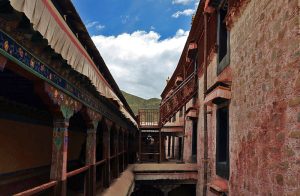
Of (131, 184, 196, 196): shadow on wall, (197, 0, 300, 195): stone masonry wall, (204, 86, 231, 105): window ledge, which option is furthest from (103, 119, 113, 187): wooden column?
(131, 184, 196, 196): shadow on wall

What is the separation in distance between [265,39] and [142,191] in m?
13.9

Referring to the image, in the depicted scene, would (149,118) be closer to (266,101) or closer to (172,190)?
(172,190)

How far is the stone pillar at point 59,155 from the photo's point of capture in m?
4.73

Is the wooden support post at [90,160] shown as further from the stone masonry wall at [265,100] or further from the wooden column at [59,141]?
the stone masonry wall at [265,100]

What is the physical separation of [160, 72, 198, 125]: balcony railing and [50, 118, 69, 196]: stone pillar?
396 inches

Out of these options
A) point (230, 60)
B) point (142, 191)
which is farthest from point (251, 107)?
point (142, 191)

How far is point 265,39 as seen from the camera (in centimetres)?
568

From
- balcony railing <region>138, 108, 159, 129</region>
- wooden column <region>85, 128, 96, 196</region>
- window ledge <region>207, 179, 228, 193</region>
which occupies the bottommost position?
window ledge <region>207, 179, 228, 193</region>

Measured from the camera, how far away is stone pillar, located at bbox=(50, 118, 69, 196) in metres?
4.73

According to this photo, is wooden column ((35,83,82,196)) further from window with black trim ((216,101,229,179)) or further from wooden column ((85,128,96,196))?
window with black trim ((216,101,229,179))

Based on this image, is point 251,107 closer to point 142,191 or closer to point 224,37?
point 224,37

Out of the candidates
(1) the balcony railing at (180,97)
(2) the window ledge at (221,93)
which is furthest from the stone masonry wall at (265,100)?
(1) the balcony railing at (180,97)

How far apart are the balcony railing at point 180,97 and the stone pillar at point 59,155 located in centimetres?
1005

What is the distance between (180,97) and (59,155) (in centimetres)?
1142
